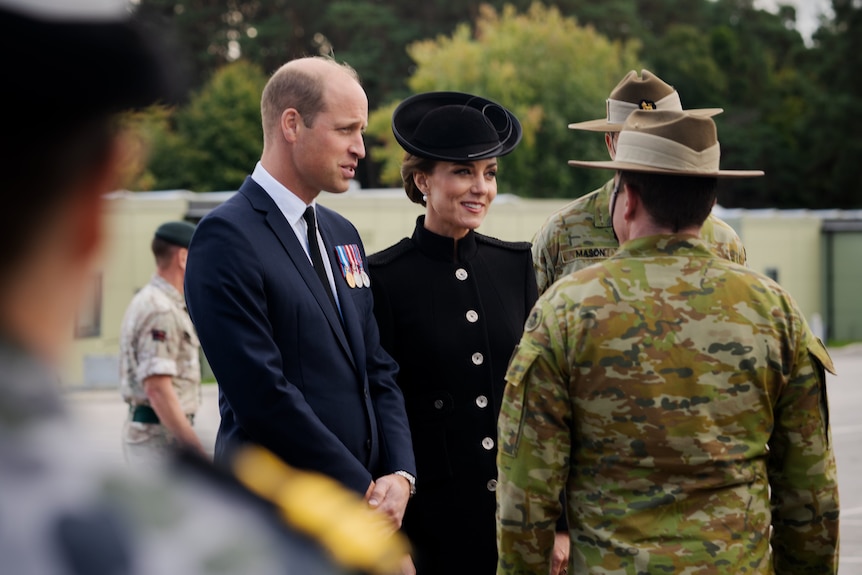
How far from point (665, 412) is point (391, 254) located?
143cm

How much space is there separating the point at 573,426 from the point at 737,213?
26.7 metres

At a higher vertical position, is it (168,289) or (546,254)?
(546,254)

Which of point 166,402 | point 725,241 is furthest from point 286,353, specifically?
point 166,402

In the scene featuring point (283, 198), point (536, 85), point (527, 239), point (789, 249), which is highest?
point (536, 85)

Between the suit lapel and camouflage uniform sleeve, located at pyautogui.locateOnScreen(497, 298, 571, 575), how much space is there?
2.14ft

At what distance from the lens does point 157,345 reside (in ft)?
18.1

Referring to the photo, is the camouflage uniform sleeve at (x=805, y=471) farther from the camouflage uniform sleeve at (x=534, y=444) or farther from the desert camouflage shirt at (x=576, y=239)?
the desert camouflage shirt at (x=576, y=239)

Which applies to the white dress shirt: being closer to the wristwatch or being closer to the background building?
the wristwatch

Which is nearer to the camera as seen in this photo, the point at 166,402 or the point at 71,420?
the point at 71,420

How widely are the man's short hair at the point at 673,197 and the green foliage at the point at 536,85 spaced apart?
36972mm

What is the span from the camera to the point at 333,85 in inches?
132

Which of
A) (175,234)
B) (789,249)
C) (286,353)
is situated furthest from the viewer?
(789,249)

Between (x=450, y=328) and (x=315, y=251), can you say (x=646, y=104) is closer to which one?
(x=450, y=328)

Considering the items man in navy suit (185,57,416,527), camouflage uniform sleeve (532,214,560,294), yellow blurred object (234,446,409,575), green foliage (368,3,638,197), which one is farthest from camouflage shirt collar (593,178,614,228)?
green foliage (368,3,638,197)
